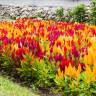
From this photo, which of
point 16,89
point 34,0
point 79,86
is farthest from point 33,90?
point 34,0

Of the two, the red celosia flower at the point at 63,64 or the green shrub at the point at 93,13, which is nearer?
the red celosia flower at the point at 63,64

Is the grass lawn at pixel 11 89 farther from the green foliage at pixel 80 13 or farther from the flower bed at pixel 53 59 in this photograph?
the green foliage at pixel 80 13

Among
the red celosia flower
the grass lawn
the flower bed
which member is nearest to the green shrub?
the flower bed

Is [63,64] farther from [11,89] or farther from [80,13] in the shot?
[80,13]

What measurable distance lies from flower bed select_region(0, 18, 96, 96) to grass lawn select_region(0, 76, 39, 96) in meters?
0.24

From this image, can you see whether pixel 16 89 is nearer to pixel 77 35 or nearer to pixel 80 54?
pixel 80 54

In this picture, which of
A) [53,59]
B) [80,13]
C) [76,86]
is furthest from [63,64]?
[80,13]

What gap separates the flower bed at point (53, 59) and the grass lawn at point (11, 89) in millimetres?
241

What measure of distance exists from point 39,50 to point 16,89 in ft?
2.94

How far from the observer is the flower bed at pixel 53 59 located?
6324mm

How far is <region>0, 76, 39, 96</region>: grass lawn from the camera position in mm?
6801

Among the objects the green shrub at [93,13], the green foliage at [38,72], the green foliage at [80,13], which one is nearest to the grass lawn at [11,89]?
the green foliage at [38,72]

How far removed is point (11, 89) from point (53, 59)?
33.2 inches

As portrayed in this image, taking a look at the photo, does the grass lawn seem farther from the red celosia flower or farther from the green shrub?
the green shrub
